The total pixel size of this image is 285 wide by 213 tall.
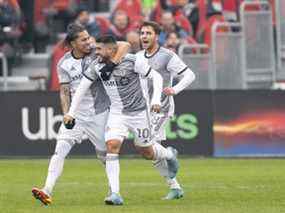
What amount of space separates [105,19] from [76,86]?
11.4 metres

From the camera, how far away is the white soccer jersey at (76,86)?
14664 mm

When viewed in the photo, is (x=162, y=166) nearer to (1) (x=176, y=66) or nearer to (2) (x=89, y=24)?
(1) (x=176, y=66)

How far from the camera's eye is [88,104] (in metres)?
14.7

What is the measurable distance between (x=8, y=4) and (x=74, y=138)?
502 inches

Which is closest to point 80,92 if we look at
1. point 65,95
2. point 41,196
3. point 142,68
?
point 65,95

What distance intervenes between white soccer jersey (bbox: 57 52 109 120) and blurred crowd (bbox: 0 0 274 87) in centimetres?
916

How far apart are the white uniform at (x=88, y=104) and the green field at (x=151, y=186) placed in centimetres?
82

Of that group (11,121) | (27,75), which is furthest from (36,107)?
(27,75)

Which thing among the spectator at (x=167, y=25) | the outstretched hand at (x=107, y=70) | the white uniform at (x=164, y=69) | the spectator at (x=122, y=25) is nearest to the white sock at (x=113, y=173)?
the outstretched hand at (x=107, y=70)

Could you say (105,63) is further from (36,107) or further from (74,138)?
(36,107)

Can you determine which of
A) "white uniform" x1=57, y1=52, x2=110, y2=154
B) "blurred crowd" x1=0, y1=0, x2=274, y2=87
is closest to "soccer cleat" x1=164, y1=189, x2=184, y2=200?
"white uniform" x1=57, y1=52, x2=110, y2=154

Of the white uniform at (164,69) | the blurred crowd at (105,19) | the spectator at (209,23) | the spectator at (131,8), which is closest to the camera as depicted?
the white uniform at (164,69)

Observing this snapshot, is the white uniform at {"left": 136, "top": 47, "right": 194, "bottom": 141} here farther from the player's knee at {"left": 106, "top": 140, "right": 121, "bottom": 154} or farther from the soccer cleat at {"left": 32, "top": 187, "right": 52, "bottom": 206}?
the soccer cleat at {"left": 32, "top": 187, "right": 52, "bottom": 206}

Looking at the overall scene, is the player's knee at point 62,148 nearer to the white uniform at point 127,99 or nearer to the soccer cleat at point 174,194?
the white uniform at point 127,99
